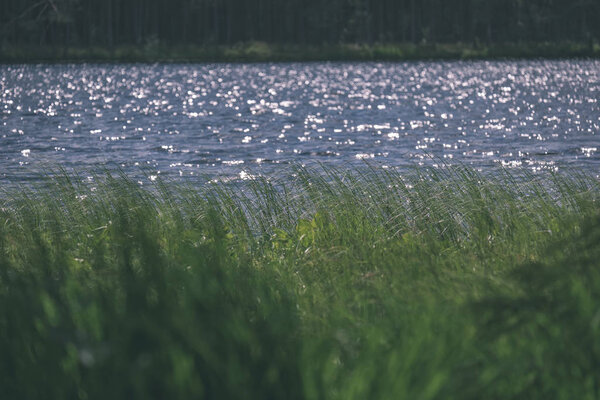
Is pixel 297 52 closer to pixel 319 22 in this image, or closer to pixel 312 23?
pixel 319 22

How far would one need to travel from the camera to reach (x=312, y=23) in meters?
94.8

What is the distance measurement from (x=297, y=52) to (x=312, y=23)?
13035 millimetres

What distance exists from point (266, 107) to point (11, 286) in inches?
1525

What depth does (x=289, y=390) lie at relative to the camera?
3.83 metres

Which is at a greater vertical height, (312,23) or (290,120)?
(312,23)

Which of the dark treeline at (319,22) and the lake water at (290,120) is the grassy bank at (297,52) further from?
the dark treeline at (319,22)

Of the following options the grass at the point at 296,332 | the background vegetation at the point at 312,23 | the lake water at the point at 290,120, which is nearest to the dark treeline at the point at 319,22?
the background vegetation at the point at 312,23

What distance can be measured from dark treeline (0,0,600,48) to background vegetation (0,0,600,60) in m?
0.12

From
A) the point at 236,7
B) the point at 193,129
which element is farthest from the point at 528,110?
the point at 236,7

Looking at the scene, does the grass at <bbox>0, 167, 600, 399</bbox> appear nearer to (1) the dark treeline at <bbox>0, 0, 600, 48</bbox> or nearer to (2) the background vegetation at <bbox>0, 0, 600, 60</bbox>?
(2) the background vegetation at <bbox>0, 0, 600, 60</bbox>

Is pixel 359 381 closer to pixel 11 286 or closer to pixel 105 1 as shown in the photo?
pixel 11 286

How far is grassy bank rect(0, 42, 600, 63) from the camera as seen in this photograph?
80.3 meters

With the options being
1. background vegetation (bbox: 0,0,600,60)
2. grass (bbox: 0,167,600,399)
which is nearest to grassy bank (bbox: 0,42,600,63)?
background vegetation (bbox: 0,0,600,60)

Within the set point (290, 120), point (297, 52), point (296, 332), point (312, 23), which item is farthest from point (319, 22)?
point (296, 332)
